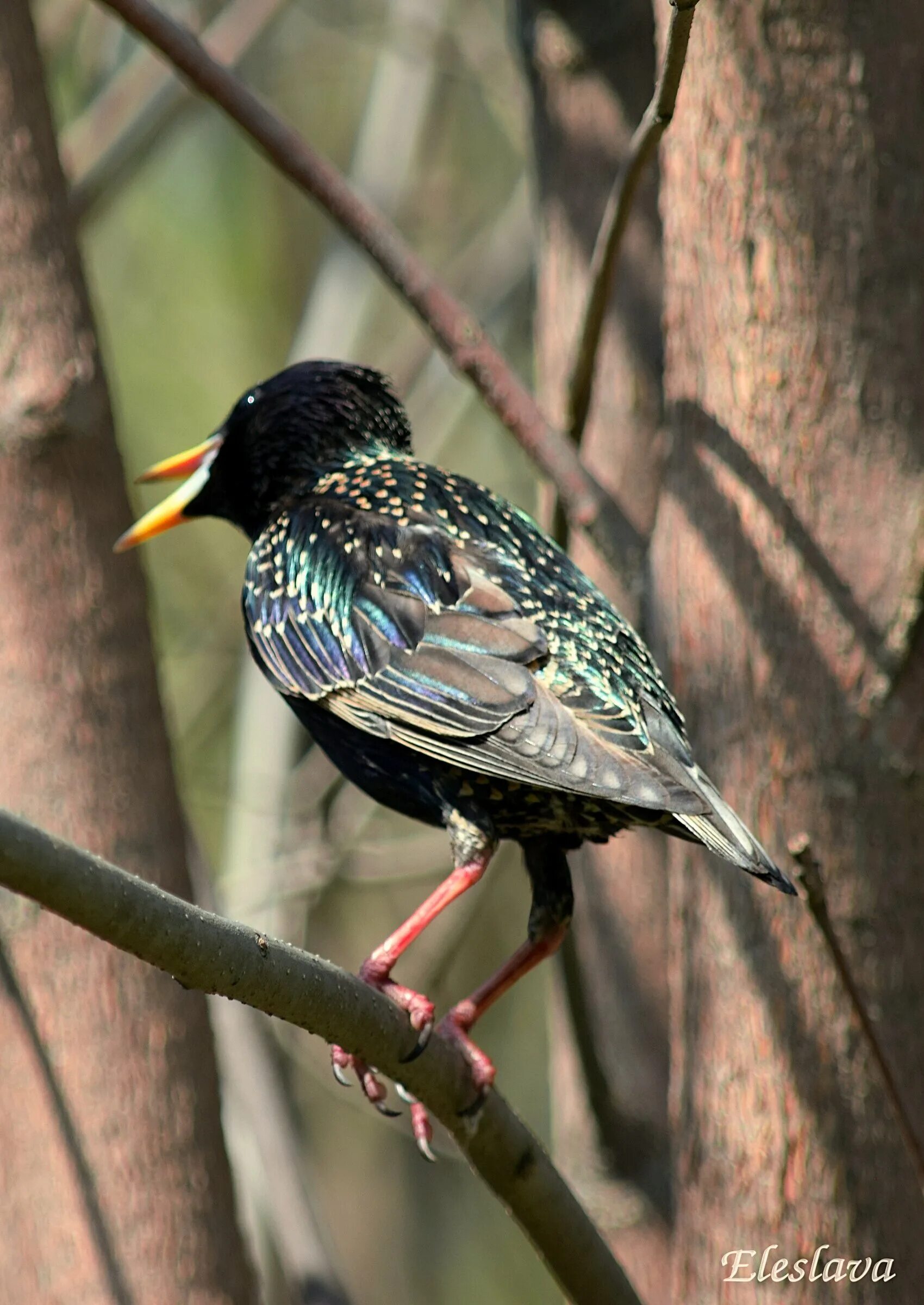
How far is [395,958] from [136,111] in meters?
3.82

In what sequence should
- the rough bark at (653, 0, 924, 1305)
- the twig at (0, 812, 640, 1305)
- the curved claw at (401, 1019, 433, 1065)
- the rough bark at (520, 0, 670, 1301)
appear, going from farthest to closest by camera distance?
the rough bark at (520, 0, 670, 1301)
the rough bark at (653, 0, 924, 1305)
the curved claw at (401, 1019, 433, 1065)
the twig at (0, 812, 640, 1305)

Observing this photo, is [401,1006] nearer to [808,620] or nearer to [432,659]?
[432,659]

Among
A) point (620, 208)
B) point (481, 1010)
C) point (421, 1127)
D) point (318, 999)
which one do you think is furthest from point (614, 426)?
point (318, 999)

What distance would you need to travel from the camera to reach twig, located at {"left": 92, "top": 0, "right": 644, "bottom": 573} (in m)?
3.44

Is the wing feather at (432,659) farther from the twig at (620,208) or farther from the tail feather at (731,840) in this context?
the twig at (620,208)

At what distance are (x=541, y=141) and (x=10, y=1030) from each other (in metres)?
2.94

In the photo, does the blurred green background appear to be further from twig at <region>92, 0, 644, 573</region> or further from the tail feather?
the tail feather

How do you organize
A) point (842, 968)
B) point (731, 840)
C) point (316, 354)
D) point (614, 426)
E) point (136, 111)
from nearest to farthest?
point (842, 968), point (731, 840), point (614, 426), point (136, 111), point (316, 354)

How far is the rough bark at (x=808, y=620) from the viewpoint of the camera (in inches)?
115

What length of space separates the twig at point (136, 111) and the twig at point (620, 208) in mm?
2210

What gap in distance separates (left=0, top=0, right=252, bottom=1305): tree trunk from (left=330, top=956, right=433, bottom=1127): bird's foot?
0.30m

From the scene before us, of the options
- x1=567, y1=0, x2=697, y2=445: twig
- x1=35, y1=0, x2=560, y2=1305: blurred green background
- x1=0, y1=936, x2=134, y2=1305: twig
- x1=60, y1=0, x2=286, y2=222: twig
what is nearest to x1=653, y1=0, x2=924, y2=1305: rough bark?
x1=567, y1=0, x2=697, y2=445: twig

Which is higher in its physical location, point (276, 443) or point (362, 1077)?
point (276, 443)

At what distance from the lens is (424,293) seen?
3545mm
